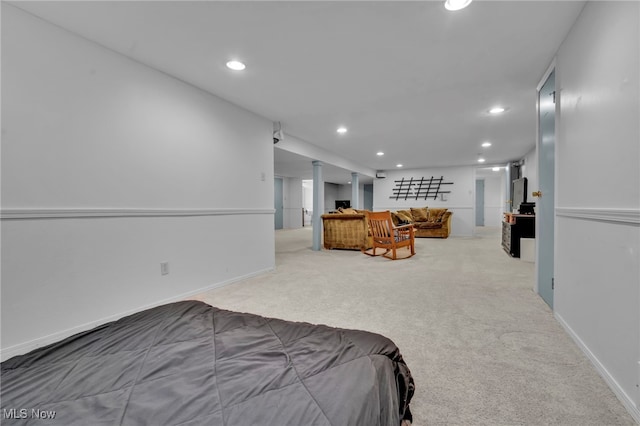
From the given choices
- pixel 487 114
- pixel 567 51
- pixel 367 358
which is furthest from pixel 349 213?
pixel 367 358

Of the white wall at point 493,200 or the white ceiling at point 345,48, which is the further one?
the white wall at point 493,200

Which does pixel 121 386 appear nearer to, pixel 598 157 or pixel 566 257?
pixel 598 157

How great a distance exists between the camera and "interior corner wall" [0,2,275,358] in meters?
1.79

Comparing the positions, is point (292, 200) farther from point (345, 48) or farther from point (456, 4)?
point (456, 4)

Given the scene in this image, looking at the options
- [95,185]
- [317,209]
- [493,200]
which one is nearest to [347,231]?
[317,209]

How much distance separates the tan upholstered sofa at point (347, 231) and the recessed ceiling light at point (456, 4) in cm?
388

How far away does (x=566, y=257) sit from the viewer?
198 cm

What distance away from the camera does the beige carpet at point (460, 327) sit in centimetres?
125

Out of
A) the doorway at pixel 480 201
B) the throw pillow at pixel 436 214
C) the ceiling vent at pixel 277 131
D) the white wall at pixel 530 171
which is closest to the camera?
the ceiling vent at pixel 277 131

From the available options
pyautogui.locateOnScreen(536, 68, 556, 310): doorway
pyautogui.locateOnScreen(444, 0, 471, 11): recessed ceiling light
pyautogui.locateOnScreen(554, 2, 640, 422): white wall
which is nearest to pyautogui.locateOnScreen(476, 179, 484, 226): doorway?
pyautogui.locateOnScreen(536, 68, 556, 310): doorway

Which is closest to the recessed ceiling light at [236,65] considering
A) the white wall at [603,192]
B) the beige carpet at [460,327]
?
the beige carpet at [460,327]

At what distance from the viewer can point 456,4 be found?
5.74ft

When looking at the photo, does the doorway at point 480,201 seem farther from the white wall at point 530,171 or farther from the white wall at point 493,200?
the white wall at point 530,171

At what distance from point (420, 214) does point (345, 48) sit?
22.4ft
